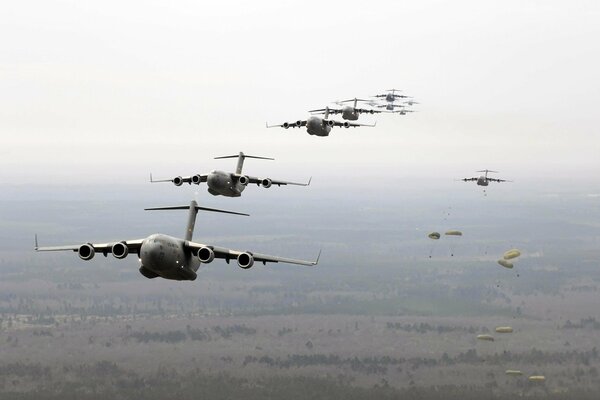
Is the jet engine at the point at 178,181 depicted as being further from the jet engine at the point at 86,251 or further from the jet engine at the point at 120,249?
the jet engine at the point at 120,249

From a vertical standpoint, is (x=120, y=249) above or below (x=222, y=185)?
below

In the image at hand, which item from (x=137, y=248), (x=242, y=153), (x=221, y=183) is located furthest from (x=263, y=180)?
(x=137, y=248)

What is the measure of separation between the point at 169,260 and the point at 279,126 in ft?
234

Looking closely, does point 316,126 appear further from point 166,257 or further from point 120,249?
point 166,257

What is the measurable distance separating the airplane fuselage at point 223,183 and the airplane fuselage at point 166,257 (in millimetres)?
36766

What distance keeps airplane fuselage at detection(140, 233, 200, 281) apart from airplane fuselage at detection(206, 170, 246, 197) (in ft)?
121

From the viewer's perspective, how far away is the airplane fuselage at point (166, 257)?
66.6 metres

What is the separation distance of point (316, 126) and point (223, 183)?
27133mm

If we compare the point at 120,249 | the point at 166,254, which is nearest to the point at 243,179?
the point at 120,249

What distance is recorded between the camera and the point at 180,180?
110 meters

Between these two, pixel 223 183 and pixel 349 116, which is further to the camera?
pixel 349 116

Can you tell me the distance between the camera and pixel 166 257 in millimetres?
67625

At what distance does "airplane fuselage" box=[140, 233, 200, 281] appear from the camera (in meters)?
66.6

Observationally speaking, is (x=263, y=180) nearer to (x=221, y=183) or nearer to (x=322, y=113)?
(x=221, y=183)
